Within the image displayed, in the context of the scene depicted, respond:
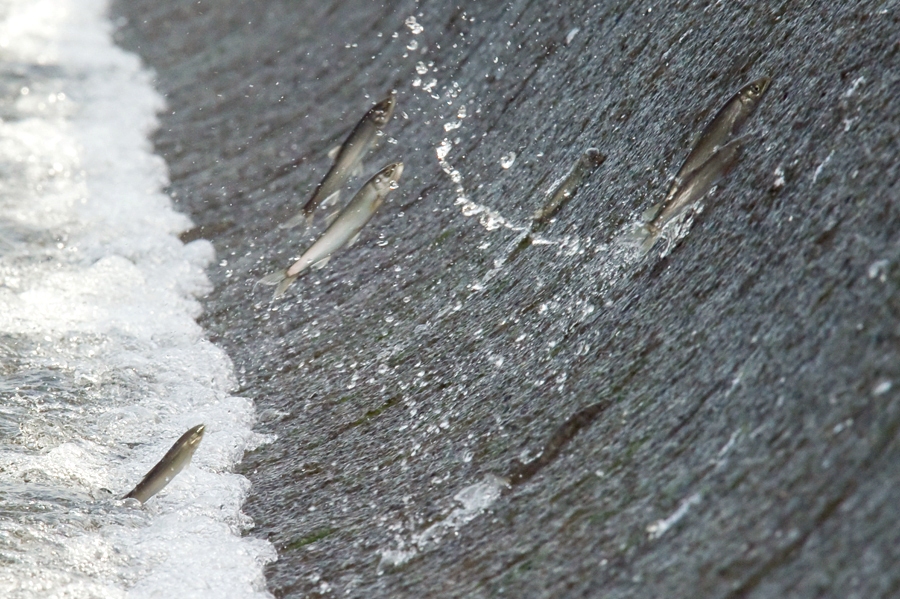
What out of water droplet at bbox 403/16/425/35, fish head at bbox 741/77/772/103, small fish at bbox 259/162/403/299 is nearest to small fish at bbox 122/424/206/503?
small fish at bbox 259/162/403/299

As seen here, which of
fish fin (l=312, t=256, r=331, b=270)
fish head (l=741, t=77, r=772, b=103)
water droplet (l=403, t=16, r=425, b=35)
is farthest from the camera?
water droplet (l=403, t=16, r=425, b=35)

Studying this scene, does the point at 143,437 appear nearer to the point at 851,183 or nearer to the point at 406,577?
the point at 406,577

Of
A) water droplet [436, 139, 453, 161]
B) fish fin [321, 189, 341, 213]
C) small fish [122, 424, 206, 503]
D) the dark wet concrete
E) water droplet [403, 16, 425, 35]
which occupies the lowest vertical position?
small fish [122, 424, 206, 503]

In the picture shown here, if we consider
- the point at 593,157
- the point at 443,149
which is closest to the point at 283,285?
the point at 443,149

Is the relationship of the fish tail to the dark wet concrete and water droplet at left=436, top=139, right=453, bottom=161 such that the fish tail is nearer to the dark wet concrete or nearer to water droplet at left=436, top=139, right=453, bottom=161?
the dark wet concrete

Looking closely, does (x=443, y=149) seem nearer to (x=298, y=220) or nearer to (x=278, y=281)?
(x=298, y=220)

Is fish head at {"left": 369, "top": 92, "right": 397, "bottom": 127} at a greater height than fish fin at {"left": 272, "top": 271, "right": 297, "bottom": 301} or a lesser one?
greater
